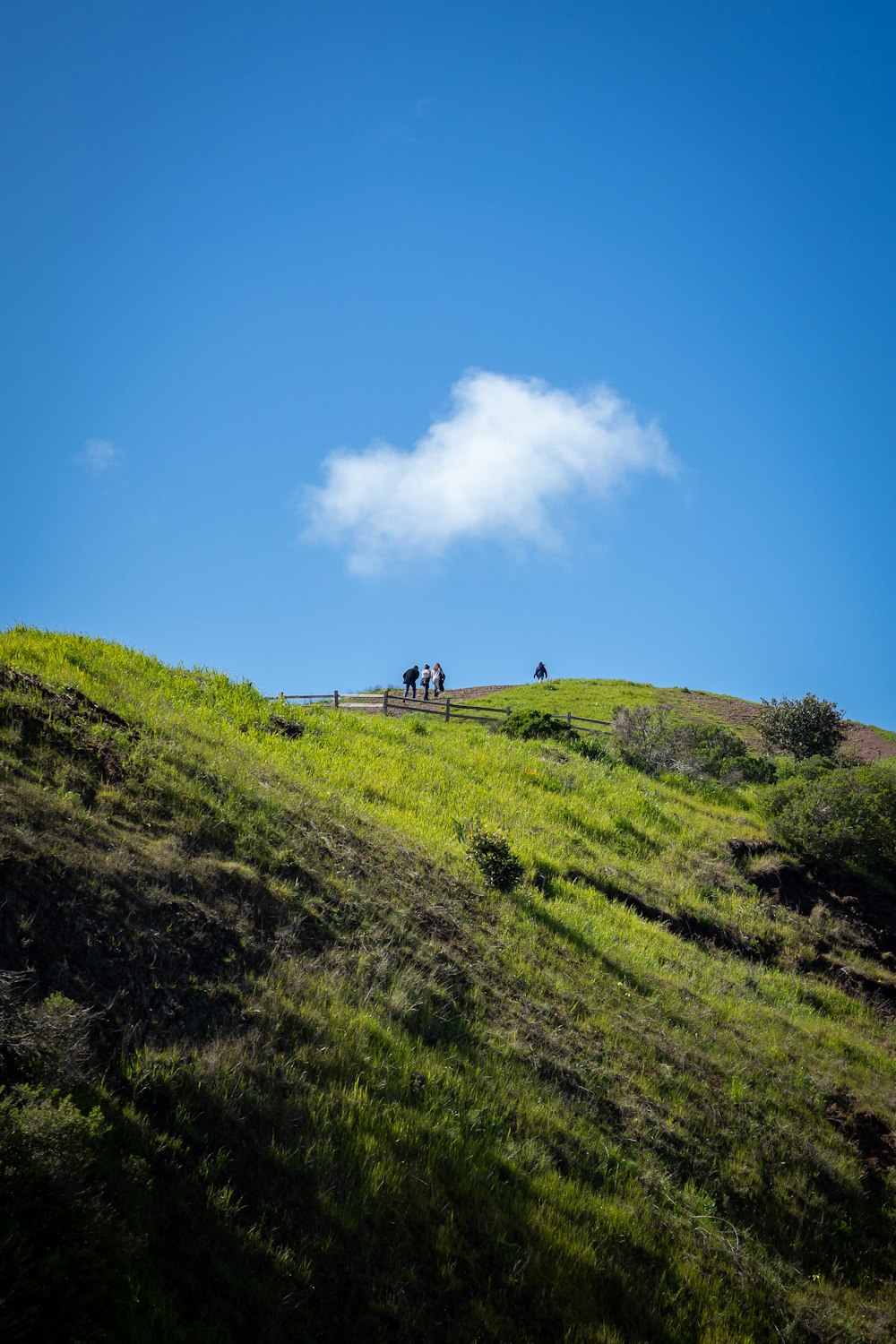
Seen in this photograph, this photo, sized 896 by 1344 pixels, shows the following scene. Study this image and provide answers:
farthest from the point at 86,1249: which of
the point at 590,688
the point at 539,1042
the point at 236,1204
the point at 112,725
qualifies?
the point at 590,688

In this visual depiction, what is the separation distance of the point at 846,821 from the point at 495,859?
1430 cm

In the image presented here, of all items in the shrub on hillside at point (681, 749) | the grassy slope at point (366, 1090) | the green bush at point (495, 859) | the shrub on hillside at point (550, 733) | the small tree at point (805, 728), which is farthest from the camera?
the small tree at point (805, 728)

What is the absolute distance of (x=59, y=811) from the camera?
8344 millimetres

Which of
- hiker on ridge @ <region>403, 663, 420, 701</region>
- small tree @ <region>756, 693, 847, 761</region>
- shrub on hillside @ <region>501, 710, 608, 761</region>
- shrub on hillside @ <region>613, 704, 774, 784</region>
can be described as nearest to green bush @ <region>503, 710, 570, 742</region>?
shrub on hillside @ <region>501, 710, 608, 761</region>

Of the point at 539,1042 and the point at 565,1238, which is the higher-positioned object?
the point at 539,1042

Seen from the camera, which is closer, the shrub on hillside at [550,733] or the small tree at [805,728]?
the shrub on hillside at [550,733]

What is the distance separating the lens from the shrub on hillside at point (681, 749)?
29.8m

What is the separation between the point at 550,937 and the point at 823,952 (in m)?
9.15

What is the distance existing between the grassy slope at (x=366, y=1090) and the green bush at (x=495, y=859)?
1.22 ft

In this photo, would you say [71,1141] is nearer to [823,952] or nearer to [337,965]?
[337,965]

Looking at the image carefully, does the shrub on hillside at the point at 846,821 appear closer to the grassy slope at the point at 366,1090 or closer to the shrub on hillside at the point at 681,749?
the shrub on hillside at the point at 681,749

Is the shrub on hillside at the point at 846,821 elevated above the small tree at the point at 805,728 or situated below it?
below

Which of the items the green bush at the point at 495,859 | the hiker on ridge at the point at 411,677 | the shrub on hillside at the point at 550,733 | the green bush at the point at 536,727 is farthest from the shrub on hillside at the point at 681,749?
the green bush at the point at 495,859

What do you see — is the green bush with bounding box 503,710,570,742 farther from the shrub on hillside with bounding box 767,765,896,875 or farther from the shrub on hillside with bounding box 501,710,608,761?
the shrub on hillside with bounding box 767,765,896,875
